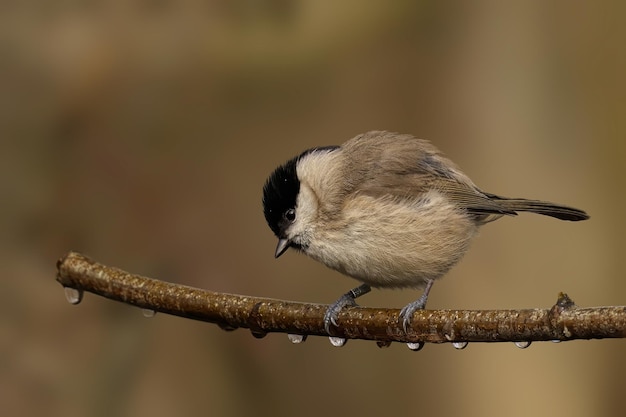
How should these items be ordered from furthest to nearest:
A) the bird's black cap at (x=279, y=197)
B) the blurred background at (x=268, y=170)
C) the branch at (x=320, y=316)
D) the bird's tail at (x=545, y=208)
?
the blurred background at (x=268, y=170)
the bird's black cap at (x=279, y=197)
the bird's tail at (x=545, y=208)
the branch at (x=320, y=316)

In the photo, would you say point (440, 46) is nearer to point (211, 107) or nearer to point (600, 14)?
point (600, 14)

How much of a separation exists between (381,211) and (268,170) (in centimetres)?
111

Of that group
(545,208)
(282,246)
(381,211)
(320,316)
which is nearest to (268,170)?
(282,246)

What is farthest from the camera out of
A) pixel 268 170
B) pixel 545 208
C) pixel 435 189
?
pixel 268 170

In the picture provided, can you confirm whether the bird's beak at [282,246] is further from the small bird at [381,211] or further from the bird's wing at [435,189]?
the bird's wing at [435,189]

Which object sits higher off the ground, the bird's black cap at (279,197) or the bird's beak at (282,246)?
the bird's black cap at (279,197)

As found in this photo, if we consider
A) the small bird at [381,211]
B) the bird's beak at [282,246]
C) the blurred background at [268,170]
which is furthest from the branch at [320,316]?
→ the blurred background at [268,170]

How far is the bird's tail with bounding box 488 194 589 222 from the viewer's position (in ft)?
7.70

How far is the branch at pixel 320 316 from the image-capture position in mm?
1709

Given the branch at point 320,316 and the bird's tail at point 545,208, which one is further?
the bird's tail at point 545,208

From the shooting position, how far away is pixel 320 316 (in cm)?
207

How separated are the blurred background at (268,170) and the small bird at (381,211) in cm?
74

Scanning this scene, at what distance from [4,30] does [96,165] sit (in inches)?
27.8

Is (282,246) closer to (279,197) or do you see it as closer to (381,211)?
(279,197)
